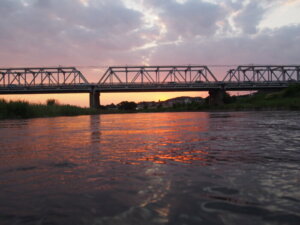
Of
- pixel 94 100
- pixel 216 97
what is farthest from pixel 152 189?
pixel 216 97

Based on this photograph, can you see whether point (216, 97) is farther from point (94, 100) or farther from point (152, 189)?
point (152, 189)

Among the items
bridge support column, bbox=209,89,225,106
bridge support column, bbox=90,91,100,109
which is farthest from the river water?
bridge support column, bbox=209,89,225,106

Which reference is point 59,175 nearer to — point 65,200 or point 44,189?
point 44,189

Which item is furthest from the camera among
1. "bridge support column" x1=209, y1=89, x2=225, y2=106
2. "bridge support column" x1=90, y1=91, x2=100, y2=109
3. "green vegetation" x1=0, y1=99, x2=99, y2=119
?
"bridge support column" x1=209, y1=89, x2=225, y2=106

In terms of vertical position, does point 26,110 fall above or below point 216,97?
below

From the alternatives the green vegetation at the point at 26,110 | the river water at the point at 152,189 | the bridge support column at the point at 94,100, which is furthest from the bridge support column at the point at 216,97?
the river water at the point at 152,189

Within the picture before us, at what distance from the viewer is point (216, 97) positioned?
55062mm

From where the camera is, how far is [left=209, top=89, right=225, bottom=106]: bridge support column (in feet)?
175

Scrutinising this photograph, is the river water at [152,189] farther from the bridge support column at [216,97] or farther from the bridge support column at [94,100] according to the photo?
the bridge support column at [216,97]

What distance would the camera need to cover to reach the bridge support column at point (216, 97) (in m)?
53.3

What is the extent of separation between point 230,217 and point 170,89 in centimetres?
5392

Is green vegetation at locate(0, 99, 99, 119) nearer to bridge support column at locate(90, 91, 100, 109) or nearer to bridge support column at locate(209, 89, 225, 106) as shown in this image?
bridge support column at locate(90, 91, 100, 109)

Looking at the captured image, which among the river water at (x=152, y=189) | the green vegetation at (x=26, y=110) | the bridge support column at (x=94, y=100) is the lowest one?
the river water at (x=152, y=189)

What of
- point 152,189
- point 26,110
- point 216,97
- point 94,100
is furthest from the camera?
point 216,97
